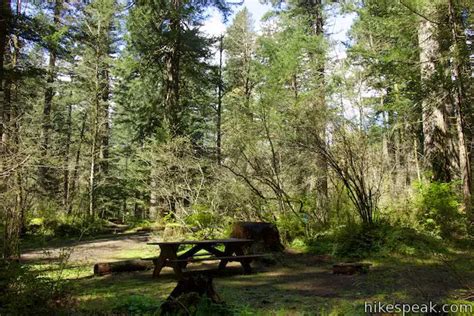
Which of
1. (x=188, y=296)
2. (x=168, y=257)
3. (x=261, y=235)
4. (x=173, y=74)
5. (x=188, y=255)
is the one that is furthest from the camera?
(x=173, y=74)

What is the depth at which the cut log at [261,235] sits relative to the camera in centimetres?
885

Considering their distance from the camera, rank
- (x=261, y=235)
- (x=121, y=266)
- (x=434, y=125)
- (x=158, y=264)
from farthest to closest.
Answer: (x=434, y=125) → (x=261, y=235) → (x=121, y=266) → (x=158, y=264)

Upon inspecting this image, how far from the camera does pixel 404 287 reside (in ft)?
17.7

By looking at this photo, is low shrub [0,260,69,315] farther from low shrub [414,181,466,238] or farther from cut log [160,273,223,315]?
low shrub [414,181,466,238]

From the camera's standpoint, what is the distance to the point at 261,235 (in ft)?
29.2

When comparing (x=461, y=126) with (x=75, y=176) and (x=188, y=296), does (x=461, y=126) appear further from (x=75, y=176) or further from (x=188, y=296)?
(x=75, y=176)

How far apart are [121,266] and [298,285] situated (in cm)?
379

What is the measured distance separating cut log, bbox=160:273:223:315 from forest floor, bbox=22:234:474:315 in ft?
1.42

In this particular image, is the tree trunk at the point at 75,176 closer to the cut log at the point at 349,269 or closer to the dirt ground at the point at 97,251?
the dirt ground at the point at 97,251

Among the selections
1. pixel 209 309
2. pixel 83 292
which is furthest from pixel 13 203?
pixel 209 309

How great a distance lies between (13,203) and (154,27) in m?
11.1

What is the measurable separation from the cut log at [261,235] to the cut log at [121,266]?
7.41 ft

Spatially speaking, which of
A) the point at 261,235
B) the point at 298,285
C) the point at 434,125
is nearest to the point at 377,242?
the point at 261,235

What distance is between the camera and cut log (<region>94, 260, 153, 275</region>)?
296 inches
